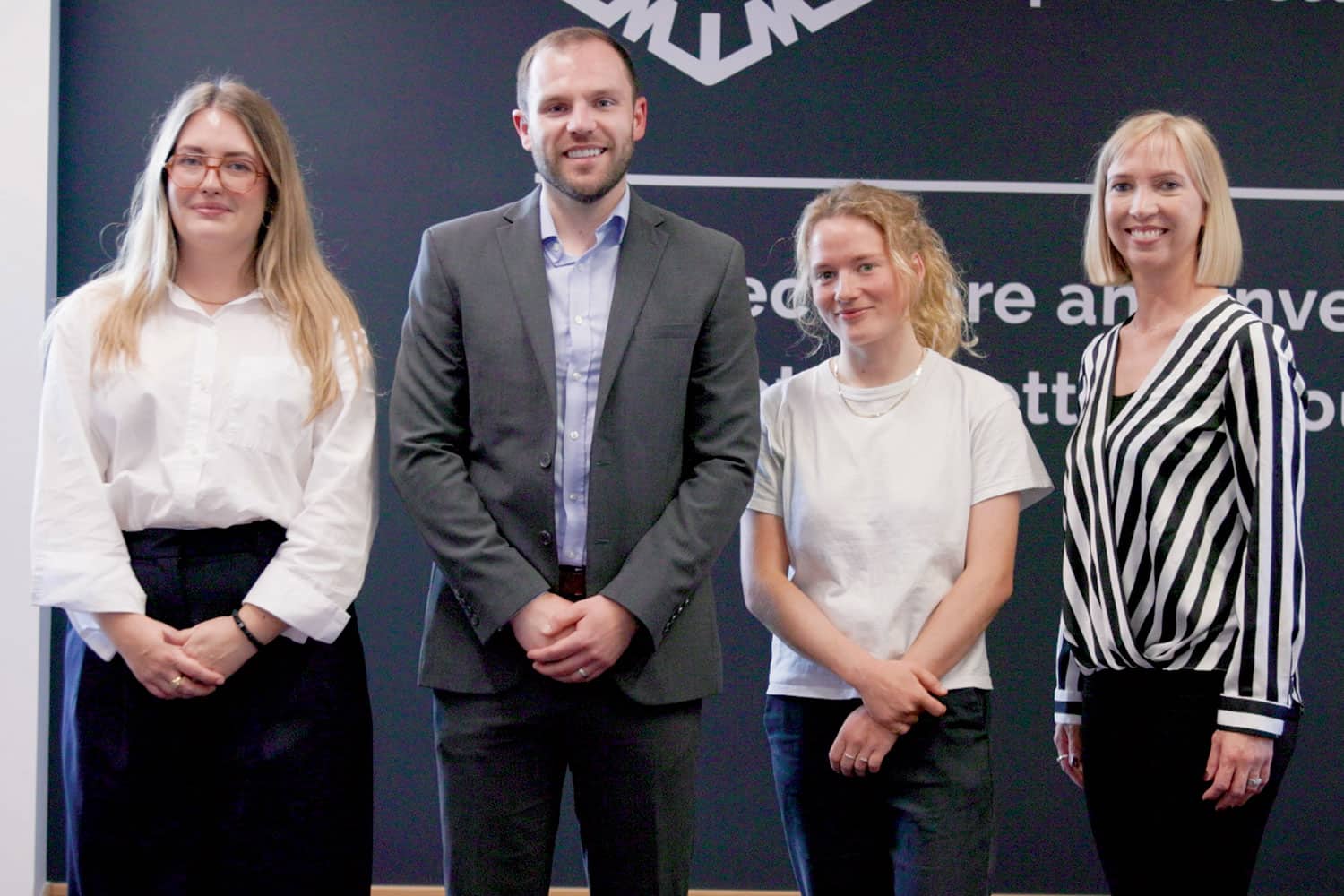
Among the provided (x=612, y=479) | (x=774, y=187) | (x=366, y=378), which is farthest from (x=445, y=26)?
(x=612, y=479)

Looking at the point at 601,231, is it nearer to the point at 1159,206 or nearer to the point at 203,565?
the point at 203,565

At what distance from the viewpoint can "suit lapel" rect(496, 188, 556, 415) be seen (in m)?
2.01

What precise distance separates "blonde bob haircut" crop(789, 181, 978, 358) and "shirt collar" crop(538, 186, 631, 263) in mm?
380

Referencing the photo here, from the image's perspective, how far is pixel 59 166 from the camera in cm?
→ 351

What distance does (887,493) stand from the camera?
216 centimetres

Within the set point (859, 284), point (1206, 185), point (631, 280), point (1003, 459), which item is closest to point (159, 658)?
point (631, 280)

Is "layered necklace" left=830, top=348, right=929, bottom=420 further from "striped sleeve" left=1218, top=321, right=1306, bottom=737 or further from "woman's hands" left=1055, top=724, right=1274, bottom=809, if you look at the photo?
"woman's hands" left=1055, top=724, right=1274, bottom=809


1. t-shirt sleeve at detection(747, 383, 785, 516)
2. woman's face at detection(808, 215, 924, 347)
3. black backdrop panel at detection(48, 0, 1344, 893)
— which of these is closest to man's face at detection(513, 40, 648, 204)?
woman's face at detection(808, 215, 924, 347)

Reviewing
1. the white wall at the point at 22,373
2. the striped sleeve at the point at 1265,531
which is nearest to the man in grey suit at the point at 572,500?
the striped sleeve at the point at 1265,531

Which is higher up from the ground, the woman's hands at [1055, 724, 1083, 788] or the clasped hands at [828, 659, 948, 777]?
the clasped hands at [828, 659, 948, 777]

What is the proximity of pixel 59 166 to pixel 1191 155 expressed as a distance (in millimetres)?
2876

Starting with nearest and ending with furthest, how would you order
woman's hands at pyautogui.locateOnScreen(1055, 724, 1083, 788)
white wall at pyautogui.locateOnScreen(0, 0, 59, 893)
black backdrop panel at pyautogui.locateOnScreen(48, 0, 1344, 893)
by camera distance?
woman's hands at pyautogui.locateOnScreen(1055, 724, 1083, 788) < white wall at pyautogui.locateOnScreen(0, 0, 59, 893) < black backdrop panel at pyautogui.locateOnScreen(48, 0, 1344, 893)

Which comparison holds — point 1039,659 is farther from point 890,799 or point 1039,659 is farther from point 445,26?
point 445,26

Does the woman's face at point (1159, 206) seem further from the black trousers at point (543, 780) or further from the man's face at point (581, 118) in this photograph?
the black trousers at point (543, 780)
